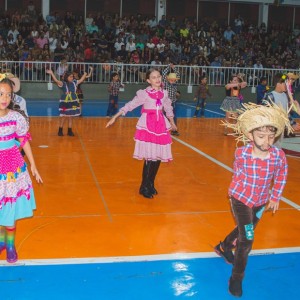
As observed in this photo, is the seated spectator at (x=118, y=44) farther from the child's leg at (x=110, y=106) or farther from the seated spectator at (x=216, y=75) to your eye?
the child's leg at (x=110, y=106)

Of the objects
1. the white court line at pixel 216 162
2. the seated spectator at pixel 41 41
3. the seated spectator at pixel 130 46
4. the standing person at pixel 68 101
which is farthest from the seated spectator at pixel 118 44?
the white court line at pixel 216 162

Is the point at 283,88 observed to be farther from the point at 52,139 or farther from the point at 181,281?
the point at 52,139

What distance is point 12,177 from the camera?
414cm

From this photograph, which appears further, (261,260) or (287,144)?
(287,144)

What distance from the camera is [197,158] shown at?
9.04m

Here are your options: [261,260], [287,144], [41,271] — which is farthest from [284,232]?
Result: [287,144]

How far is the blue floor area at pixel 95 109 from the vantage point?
15.4 metres

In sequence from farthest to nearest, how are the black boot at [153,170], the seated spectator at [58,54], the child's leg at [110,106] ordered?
1. the seated spectator at [58,54]
2. the child's leg at [110,106]
3. the black boot at [153,170]

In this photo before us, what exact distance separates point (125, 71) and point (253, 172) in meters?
17.0

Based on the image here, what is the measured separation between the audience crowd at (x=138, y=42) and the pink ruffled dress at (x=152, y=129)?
13954 mm

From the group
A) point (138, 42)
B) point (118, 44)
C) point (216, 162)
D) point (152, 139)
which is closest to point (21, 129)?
point (152, 139)

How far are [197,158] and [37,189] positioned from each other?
3.43 metres

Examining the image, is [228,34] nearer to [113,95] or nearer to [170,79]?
[113,95]

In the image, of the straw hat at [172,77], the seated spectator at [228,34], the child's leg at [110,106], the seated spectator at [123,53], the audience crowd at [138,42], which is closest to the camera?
the straw hat at [172,77]
